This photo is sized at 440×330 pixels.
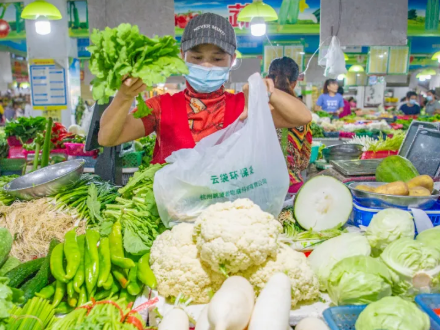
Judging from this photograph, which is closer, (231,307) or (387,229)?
(231,307)

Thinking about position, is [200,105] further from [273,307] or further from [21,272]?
[273,307]

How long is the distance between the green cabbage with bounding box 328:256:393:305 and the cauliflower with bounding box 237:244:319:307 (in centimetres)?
8

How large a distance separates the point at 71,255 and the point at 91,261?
91 millimetres

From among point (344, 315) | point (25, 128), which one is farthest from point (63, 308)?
point (25, 128)

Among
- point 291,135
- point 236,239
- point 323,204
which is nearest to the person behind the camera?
point 236,239

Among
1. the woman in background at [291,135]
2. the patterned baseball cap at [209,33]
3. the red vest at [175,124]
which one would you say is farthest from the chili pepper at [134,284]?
the woman in background at [291,135]

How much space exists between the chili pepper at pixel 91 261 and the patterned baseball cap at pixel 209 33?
1.23m

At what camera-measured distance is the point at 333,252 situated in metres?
1.77

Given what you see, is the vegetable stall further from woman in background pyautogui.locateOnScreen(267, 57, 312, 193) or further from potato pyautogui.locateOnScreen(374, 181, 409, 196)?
woman in background pyautogui.locateOnScreen(267, 57, 312, 193)

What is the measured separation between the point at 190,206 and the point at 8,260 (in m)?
0.93

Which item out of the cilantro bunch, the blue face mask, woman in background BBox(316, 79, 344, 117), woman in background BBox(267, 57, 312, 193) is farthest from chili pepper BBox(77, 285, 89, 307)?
woman in background BBox(316, 79, 344, 117)

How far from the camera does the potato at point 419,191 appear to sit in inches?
87.0

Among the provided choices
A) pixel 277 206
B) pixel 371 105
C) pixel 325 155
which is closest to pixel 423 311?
pixel 277 206

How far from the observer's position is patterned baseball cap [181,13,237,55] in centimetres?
228
